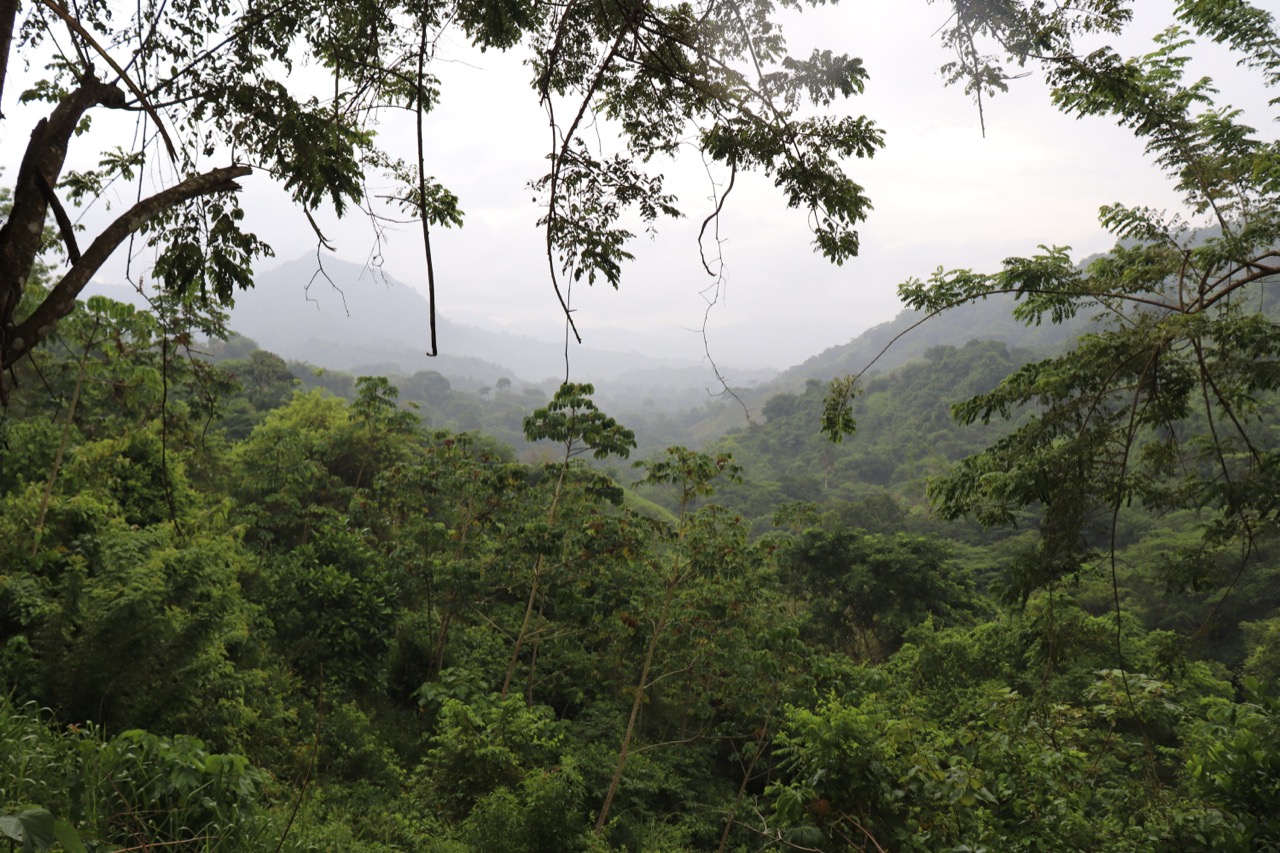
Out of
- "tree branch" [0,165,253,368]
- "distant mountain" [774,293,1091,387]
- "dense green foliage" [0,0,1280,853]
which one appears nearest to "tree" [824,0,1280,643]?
"dense green foliage" [0,0,1280,853]

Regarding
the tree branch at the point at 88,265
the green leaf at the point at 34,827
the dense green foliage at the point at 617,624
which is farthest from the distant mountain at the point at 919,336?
the green leaf at the point at 34,827

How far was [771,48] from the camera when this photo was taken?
3.05 metres

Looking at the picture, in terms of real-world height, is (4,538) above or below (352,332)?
below

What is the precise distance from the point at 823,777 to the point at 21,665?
5.09m

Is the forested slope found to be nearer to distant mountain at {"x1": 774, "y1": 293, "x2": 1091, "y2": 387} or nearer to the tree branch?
the tree branch

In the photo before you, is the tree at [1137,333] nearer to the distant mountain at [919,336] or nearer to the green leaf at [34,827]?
the green leaf at [34,827]

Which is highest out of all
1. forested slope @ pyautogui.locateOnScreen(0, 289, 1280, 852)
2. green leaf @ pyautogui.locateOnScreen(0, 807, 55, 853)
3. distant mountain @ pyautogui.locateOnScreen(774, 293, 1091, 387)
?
distant mountain @ pyautogui.locateOnScreen(774, 293, 1091, 387)

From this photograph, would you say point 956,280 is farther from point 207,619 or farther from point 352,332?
point 352,332

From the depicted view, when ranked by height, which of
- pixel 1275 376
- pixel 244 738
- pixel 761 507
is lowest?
pixel 761 507

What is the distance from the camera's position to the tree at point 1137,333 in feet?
11.5

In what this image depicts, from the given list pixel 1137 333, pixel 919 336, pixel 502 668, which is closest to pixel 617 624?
pixel 502 668

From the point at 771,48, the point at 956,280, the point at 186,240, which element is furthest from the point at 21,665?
the point at 956,280

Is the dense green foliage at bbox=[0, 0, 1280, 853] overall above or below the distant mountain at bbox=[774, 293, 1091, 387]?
below

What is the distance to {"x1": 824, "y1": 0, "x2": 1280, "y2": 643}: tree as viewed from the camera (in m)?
3.50
